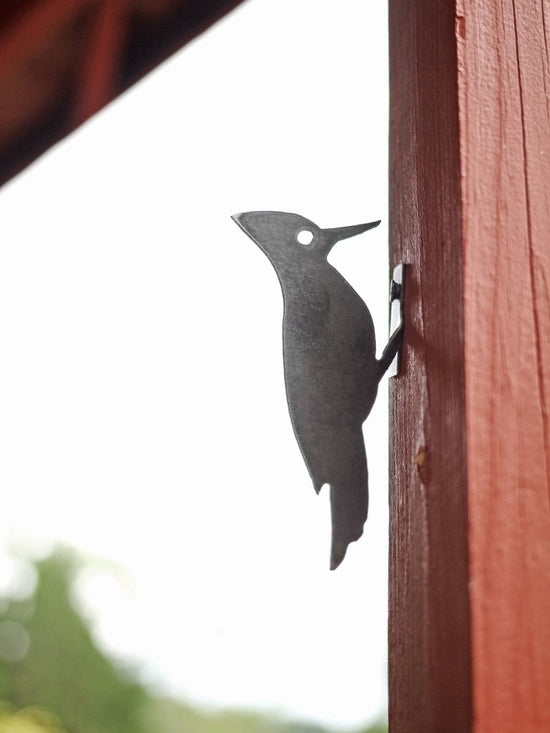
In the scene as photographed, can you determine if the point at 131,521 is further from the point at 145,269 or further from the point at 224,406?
the point at 145,269

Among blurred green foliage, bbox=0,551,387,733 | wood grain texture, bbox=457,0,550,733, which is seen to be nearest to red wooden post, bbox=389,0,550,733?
wood grain texture, bbox=457,0,550,733

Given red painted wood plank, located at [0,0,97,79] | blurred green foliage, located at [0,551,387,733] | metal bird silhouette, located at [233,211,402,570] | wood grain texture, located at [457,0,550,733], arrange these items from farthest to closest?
blurred green foliage, located at [0,551,387,733], red painted wood plank, located at [0,0,97,79], metal bird silhouette, located at [233,211,402,570], wood grain texture, located at [457,0,550,733]

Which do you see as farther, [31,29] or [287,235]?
[31,29]

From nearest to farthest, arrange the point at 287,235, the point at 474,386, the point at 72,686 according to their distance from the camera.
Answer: the point at 474,386, the point at 287,235, the point at 72,686

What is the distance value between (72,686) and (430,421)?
1.69 metres

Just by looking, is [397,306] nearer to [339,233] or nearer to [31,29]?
[339,233]

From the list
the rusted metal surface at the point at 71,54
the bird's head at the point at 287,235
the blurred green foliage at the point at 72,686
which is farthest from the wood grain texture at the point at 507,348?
the blurred green foliage at the point at 72,686

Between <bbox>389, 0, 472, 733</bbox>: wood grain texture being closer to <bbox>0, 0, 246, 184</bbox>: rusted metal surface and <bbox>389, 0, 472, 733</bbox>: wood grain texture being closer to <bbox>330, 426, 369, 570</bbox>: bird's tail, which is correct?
<bbox>330, 426, 369, 570</bbox>: bird's tail

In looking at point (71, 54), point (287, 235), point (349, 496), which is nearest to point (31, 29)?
point (71, 54)

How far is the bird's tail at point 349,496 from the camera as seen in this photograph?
41 centimetres

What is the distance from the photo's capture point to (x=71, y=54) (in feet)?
5.60

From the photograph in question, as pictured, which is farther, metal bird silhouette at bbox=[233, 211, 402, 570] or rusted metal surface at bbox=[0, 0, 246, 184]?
rusted metal surface at bbox=[0, 0, 246, 184]

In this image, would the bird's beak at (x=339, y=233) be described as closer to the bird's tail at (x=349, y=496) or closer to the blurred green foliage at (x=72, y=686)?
the bird's tail at (x=349, y=496)

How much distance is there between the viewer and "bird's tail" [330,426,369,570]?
0.41 metres
